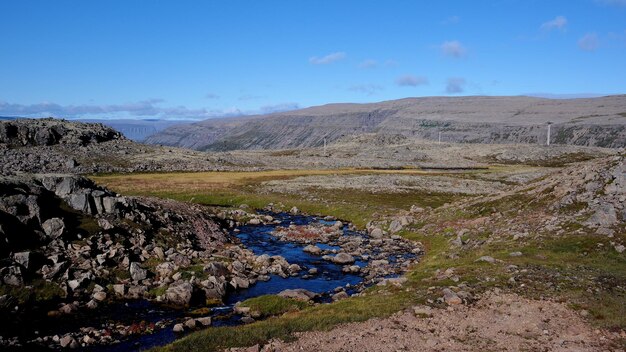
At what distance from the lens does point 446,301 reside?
27.7 metres

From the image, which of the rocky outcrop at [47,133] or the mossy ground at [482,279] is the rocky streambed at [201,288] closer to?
the mossy ground at [482,279]

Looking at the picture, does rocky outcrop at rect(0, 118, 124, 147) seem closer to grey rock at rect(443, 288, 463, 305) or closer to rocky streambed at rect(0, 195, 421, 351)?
rocky streambed at rect(0, 195, 421, 351)

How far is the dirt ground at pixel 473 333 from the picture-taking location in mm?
21688

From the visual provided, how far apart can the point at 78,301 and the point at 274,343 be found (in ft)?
51.6

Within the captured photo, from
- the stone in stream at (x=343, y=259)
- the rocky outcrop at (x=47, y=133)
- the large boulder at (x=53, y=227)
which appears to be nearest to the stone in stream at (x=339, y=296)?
the stone in stream at (x=343, y=259)

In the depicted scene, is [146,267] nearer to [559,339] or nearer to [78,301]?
[78,301]

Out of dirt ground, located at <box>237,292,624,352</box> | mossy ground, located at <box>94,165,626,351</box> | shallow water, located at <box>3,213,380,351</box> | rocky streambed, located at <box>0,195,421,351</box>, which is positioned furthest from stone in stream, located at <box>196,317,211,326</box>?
dirt ground, located at <box>237,292,624,352</box>

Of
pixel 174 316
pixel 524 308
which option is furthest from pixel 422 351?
pixel 174 316

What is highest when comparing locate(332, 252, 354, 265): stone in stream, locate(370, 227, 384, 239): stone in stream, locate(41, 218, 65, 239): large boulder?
locate(41, 218, 65, 239): large boulder

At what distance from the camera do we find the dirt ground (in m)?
21.7

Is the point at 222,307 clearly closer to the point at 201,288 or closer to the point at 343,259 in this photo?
the point at 201,288

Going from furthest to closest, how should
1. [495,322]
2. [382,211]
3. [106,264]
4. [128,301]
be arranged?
[382,211], [106,264], [128,301], [495,322]

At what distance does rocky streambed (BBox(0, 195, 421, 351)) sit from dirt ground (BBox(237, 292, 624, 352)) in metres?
7.81

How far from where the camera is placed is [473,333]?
23297 mm
